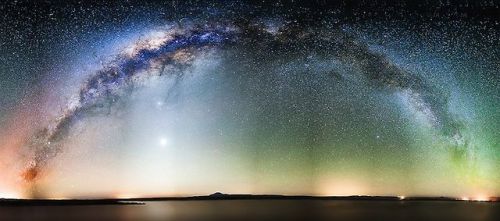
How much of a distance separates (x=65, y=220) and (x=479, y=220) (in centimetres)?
2454

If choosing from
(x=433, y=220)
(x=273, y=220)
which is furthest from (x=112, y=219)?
(x=433, y=220)

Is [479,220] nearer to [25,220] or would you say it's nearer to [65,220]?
[65,220]

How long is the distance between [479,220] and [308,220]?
11.3 meters

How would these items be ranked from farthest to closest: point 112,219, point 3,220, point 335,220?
point 335,220 → point 112,219 → point 3,220

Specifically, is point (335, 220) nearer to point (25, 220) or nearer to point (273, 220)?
point (273, 220)

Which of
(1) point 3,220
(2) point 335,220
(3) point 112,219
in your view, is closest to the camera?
(1) point 3,220

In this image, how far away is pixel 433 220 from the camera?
84.8 feet

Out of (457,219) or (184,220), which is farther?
(457,219)

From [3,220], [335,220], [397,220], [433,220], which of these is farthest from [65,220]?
[433,220]

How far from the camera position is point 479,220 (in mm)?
27016

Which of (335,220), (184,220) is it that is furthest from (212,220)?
(335,220)

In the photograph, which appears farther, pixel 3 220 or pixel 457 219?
pixel 457 219

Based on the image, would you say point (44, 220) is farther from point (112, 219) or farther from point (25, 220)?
point (112, 219)

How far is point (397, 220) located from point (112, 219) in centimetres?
1662
